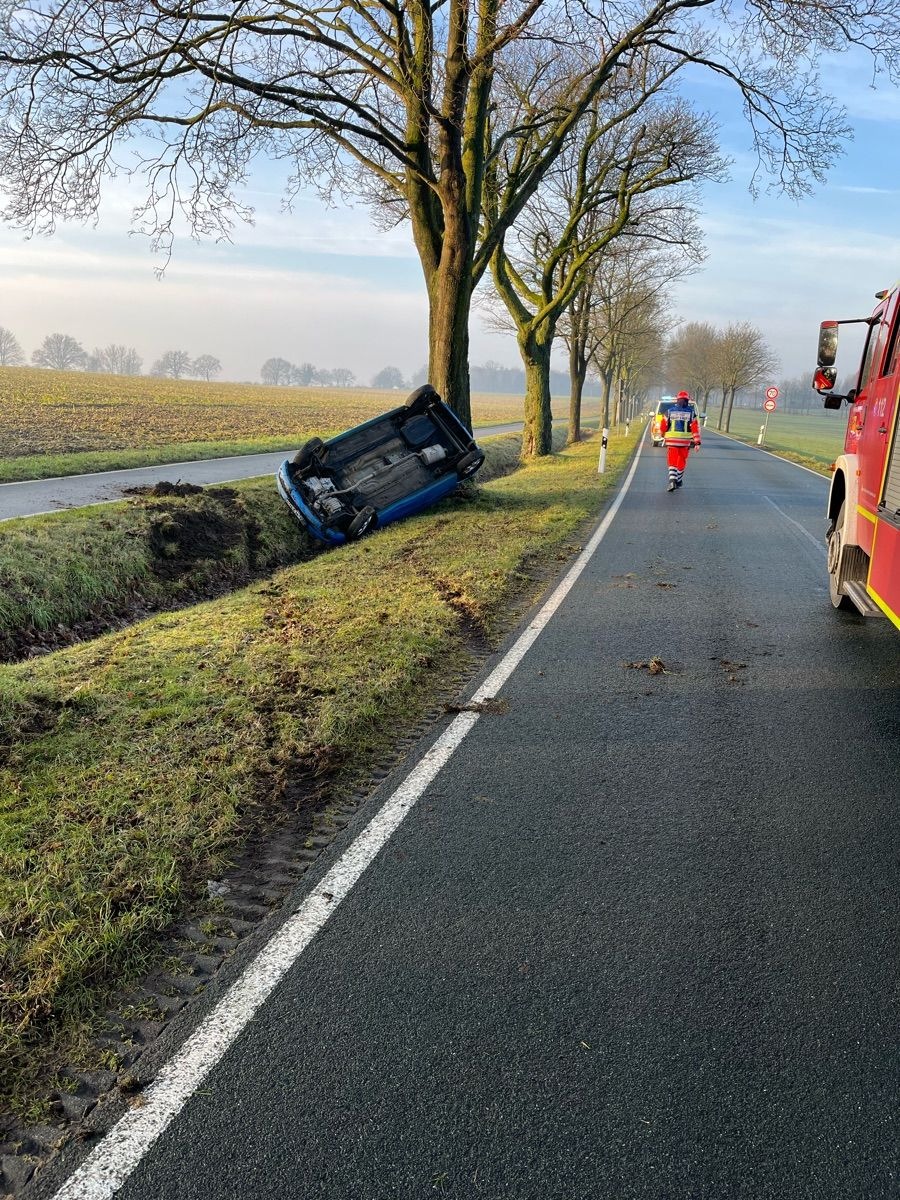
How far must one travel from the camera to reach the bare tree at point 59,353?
482 ft

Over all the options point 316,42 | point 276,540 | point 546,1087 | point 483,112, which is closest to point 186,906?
point 546,1087

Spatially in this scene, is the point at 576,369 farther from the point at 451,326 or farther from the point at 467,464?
the point at 467,464

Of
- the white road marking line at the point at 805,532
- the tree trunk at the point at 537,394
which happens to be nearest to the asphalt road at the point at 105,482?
the white road marking line at the point at 805,532

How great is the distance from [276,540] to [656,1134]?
10.4m

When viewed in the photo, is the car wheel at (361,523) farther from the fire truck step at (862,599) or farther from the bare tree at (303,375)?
the bare tree at (303,375)

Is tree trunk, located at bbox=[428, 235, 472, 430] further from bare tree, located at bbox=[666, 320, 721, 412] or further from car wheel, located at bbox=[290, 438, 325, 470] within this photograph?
bare tree, located at bbox=[666, 320, 721, 412]

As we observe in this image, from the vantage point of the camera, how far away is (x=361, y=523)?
37.9 feet

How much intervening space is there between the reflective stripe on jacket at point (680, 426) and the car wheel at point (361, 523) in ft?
23.4

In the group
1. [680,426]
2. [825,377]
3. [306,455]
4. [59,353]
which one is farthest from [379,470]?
[59,353]

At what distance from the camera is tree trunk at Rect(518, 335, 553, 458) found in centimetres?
2584

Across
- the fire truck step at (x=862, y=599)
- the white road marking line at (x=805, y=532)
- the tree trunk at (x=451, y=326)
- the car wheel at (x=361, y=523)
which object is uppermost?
the tree trunk at (x=451, y=326)

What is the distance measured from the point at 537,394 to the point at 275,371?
179014 mm

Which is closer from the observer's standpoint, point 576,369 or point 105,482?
point 105,482

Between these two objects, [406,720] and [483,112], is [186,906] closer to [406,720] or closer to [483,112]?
[406,720]
